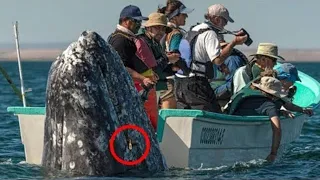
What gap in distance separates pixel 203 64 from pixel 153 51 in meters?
0.62

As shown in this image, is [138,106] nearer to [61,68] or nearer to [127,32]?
[61,68]

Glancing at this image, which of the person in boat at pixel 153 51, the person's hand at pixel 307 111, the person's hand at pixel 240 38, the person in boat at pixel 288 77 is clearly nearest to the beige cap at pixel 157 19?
the person in boat at pixel 153 51

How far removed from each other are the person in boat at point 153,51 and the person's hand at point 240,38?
799 millimetres

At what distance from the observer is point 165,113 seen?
9.59 metres

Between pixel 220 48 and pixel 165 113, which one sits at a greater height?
pixel 220 48

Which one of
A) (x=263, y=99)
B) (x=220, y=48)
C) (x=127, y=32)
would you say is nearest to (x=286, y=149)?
(x=263, y=99)

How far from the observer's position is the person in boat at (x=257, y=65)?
36.5 ft

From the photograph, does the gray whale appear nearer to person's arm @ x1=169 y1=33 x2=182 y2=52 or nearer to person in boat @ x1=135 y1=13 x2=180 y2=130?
person in boat @ x1=135 y1=13 x2=180 y2=130

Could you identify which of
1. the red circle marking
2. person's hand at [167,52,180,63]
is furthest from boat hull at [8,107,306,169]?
the red circle marking

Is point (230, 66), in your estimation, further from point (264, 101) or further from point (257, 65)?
point (264, 101)

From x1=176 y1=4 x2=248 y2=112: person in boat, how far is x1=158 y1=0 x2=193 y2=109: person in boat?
0.64 feet

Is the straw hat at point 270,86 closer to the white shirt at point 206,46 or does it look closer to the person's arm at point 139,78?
the white shirt at point 206,46

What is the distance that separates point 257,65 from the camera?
11523 millimetres

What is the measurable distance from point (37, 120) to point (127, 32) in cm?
153
